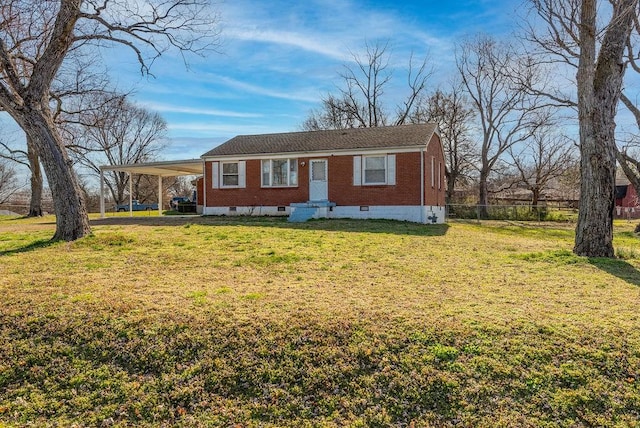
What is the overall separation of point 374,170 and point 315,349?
14.2 meters

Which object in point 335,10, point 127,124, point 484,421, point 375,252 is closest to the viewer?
point 484,421

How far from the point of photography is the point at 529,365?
3756 mm

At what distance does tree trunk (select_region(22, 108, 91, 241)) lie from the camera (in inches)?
357

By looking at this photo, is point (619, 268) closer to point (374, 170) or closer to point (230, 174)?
point (374, 170)

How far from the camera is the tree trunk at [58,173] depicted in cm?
906

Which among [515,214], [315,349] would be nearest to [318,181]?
[315,349]

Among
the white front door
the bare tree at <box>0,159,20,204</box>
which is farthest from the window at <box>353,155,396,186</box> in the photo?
the bare tree at <box>0,159,20,204</box>

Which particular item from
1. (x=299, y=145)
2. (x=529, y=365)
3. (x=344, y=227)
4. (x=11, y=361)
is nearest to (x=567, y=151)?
(x=299, y=145)

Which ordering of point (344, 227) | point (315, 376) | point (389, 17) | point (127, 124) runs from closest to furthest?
point (315, 376) → point (389, 17) → point (344, 227) → point (127, 124)

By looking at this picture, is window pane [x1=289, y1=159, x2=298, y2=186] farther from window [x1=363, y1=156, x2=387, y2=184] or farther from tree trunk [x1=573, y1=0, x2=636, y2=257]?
tree trunk [x1=573, y1=0, x2=636, y2=257]

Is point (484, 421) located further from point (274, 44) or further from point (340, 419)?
Result: point (274, 44)

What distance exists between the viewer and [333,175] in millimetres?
Result: 18109

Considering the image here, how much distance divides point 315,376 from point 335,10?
10.4 meters

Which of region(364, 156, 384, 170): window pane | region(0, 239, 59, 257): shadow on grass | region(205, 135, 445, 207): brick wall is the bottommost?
region(0, 239, 59, 257): shadow on grass
